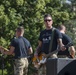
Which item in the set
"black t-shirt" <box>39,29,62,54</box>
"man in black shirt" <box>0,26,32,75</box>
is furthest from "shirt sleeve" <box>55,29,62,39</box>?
"man in black shirt" <box>0,26,32,75</box>

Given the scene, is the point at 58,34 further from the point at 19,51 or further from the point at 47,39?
the point at 19,51

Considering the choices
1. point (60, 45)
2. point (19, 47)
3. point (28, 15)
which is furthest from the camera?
point (28, 15)

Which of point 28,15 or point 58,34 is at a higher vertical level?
point 58,34

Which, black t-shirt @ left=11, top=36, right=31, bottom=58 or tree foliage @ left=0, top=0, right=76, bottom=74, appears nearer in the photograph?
black t-shirt @ left=11, top=36, right=31, bottom=58

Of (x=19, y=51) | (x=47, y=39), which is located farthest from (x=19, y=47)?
(x=47, y=39)

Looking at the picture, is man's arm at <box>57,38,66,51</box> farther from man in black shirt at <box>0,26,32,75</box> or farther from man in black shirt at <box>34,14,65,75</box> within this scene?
man in black shirt at <box>0,26,32,75</box>

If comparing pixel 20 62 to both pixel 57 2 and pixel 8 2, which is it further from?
pixel 57 2

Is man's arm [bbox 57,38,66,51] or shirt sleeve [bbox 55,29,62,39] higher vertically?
shirt sleeve [bbox 55,29,62,39]

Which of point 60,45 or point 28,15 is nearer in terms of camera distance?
point 60,45

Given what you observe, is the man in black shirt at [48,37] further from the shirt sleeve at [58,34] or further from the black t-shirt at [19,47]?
the black t-shirt at [19,47]

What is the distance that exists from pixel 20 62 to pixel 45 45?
1.55 meters

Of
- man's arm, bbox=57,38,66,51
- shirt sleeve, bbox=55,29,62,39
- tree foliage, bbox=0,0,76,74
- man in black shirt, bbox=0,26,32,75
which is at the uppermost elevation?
shirt sleeve, bbox=55,29,62,39

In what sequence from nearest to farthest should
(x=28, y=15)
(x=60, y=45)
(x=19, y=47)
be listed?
(x=60, y=45) → (x=19, y=47) → (x=28, y=15)

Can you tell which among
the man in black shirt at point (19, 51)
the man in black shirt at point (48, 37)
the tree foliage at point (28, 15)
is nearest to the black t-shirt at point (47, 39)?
the man in black shirt at point (48, 37)
